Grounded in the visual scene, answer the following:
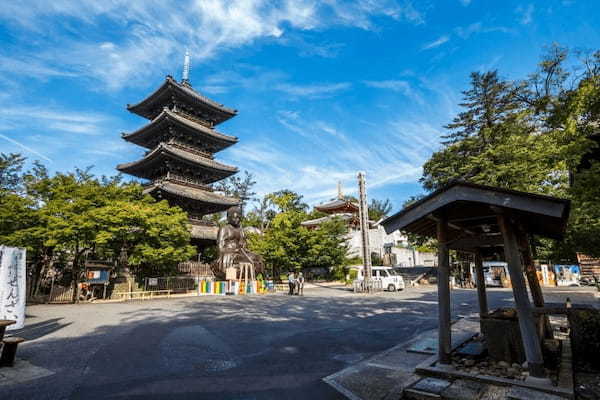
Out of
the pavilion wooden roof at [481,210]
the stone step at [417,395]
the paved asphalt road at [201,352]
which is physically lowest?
the paved asphalt road at [201,352]

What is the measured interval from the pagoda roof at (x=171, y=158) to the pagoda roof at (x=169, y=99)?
531 cm

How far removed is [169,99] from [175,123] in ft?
12.8

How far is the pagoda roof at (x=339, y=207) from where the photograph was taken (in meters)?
44.7

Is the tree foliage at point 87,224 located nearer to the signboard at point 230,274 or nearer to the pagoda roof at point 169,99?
the signboard at point 230,274

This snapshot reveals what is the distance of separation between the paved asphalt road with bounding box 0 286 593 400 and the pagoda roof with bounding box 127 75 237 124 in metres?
23.8

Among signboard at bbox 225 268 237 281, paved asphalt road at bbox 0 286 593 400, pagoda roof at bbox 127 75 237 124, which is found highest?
pagoda roof at bbox 127 75 237 124

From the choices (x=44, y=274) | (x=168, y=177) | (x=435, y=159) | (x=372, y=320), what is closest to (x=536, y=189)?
(x=435, y=159)

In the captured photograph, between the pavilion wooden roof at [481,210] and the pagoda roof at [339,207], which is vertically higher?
the pagoda roof at [339,207]

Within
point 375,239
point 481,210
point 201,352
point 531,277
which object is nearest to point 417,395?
point 481,210

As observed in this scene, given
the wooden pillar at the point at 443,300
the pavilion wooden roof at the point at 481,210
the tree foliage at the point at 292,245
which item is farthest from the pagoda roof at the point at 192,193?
the wooden pillar at the point at 443,300

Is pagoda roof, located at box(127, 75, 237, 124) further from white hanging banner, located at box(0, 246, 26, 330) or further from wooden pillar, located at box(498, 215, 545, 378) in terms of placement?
wooden pillar, located at box(498, 215, 545, 378)

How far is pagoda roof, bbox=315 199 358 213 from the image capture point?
4472 centimetres

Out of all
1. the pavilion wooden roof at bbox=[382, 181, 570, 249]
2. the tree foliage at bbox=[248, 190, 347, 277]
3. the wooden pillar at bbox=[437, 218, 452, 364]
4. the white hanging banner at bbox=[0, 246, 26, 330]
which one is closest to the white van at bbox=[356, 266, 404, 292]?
the tree foliage at bbox=[248, 190, 347, 277]

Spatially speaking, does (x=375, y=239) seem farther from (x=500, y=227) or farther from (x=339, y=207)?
(x=500, y=227)
